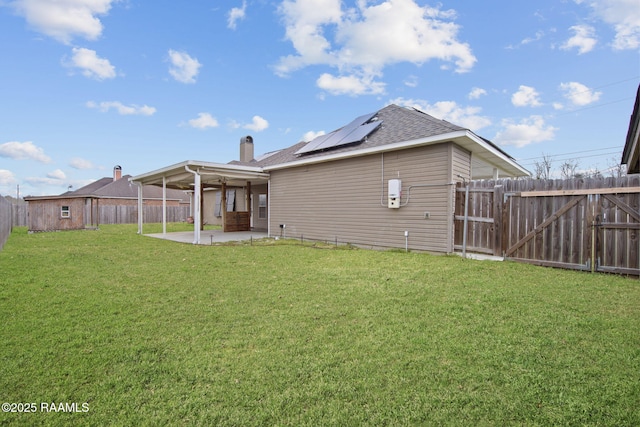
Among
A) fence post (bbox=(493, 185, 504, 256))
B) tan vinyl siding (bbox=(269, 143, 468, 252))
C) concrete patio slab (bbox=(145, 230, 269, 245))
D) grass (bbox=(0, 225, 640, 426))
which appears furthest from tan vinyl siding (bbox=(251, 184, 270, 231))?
fence post (bbox=(493, 185, 504, 256))

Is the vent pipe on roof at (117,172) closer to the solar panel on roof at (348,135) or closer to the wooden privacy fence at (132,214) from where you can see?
the wooden privacy fence at (132,214)

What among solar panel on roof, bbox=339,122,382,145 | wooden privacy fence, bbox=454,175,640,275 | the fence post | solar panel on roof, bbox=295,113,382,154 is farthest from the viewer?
solar panel on roof, bbox=295,113,382,154

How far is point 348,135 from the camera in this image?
32.5 feet

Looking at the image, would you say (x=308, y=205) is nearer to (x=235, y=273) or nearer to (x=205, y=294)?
(x=235, y=273)

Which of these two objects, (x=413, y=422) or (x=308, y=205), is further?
(x=308, y=205)

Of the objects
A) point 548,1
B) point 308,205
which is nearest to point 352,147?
point 308,205

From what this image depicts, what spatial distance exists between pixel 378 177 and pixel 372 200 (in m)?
0.69

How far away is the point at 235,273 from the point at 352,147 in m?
5.43

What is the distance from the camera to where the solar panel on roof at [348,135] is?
934 cm

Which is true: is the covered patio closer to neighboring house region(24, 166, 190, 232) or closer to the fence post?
neighboring house region(24, 166, 190, 232)

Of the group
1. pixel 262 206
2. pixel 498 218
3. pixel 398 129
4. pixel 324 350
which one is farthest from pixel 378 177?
pixel 262 206

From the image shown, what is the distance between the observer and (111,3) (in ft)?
26.4

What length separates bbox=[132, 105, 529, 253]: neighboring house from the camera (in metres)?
7.40

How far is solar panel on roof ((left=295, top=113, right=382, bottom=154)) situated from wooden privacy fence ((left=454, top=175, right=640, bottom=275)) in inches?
139
